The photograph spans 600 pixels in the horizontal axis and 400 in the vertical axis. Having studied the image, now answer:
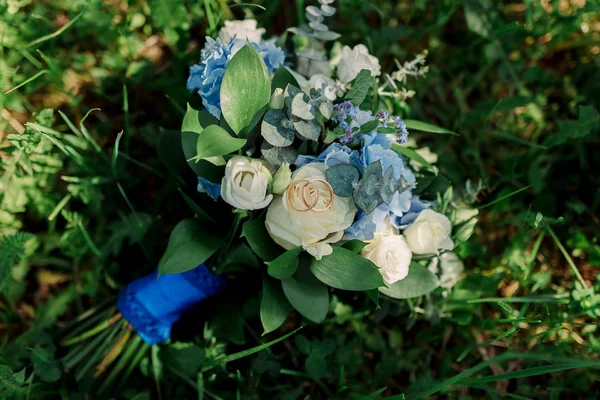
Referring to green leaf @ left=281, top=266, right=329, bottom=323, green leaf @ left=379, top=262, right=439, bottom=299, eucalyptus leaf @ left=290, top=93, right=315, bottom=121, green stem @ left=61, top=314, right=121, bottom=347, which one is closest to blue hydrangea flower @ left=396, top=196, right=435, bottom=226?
green leaf @ left=379, top=262, right=439, bottom=299

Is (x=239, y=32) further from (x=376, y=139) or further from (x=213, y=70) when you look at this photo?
(x=376, y=139)

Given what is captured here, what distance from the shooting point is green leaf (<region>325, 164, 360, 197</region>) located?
2.69ft

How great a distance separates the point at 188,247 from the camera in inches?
37.3

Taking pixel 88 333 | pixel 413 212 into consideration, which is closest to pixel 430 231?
pixel 413 212

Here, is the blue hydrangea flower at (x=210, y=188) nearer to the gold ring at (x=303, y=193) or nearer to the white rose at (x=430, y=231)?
the gold ring at (x=303, y=193)

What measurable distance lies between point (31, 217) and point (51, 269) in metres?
0.14

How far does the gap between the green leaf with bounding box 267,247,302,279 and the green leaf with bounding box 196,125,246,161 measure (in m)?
0.20

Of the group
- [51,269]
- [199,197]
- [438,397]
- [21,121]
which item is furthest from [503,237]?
[21,121]

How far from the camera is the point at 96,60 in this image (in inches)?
56.8

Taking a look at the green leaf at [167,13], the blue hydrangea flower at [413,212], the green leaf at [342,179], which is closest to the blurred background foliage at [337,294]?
the green leaf at [167,13]

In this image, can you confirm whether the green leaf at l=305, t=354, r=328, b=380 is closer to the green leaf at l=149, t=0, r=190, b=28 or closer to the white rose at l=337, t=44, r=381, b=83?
the white rose at l=337, t=44, r=381, b=83

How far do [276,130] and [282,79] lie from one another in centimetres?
16

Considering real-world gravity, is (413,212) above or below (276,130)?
below

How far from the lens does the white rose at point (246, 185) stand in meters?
0.81
